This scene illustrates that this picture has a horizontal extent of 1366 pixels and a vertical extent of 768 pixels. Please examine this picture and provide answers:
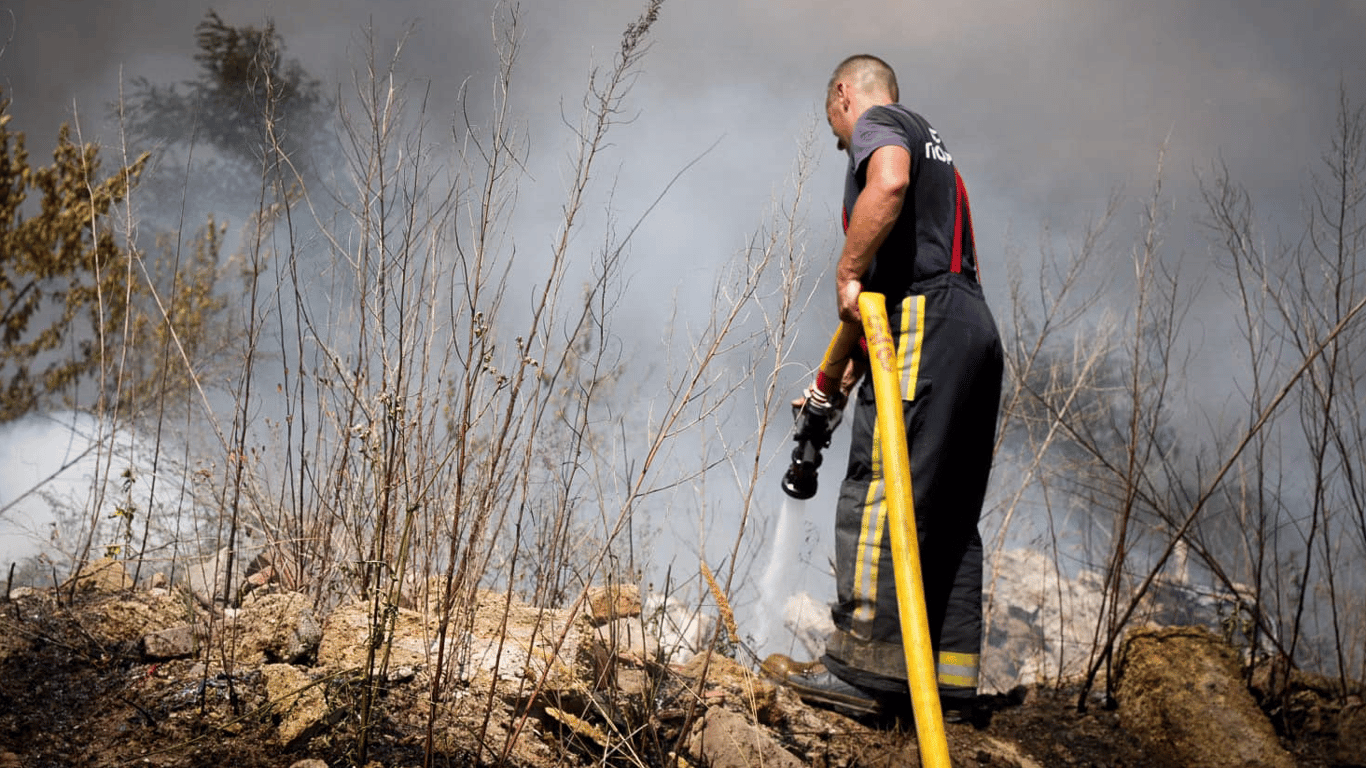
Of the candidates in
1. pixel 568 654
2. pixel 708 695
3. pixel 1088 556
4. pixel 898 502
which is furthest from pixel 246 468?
pixel 1088 556

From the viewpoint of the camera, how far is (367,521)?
2621 mm

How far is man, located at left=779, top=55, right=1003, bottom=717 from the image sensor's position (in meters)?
2.05

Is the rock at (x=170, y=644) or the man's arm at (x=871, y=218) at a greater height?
the man's arm at (x=871, y=218)

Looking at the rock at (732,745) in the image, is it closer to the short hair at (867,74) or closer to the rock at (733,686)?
the rock at (733,686)

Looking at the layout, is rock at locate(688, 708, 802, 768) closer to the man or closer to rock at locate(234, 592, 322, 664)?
the man

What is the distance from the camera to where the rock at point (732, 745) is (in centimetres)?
207

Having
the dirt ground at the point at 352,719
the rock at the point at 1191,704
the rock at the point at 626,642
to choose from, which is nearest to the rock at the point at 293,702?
the dirt ground at the point at 352,719

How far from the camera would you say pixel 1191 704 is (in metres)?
3.09

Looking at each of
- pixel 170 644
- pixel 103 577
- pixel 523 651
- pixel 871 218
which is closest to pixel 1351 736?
pixel 871 218

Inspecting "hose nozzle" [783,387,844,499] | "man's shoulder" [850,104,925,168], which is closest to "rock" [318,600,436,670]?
"hose nozzle" [783,387,844,499]

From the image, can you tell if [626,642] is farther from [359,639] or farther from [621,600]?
[359,639]

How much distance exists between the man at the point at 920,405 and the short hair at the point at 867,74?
0.66ft

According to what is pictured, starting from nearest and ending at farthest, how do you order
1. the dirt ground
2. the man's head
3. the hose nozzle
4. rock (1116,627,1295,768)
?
the dirt ground
the hose nozzle
the man's head
rock (1116,627,1295,768)

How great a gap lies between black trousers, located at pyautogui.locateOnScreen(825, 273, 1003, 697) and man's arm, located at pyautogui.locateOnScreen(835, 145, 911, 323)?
146mm
